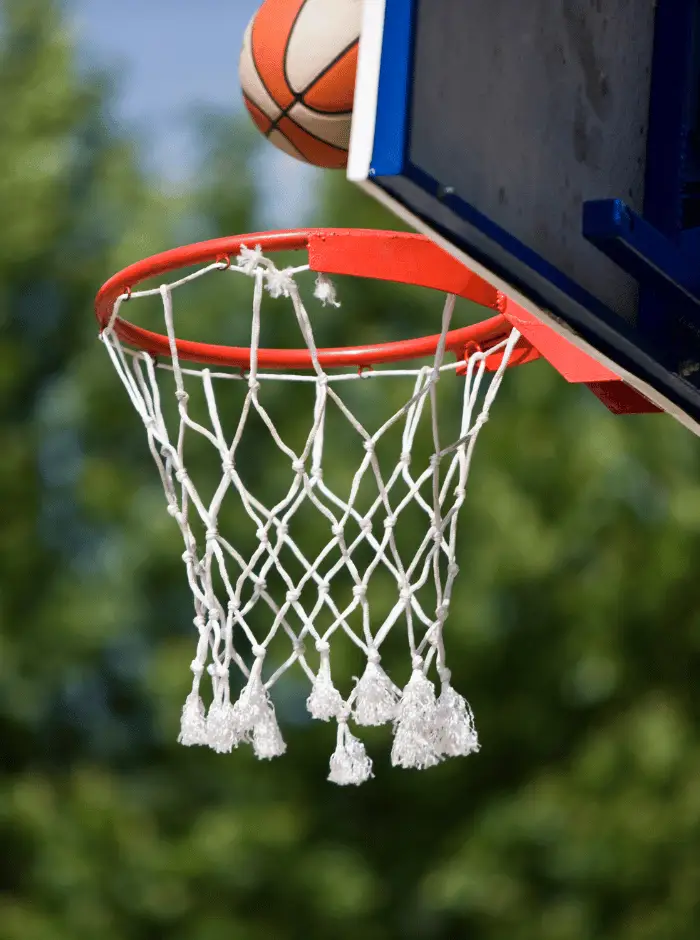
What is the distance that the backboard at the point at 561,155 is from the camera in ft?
4.21

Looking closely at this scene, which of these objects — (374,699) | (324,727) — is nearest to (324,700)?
(374,699)

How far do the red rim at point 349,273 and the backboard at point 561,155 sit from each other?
429 mm

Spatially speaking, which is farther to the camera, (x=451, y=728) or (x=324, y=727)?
(x=324, y=727)

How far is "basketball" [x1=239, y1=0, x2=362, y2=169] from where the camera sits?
201 centimetres

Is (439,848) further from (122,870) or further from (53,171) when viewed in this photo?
(53,171)

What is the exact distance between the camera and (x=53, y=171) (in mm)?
7434

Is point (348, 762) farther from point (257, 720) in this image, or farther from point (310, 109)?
point (310, 109)

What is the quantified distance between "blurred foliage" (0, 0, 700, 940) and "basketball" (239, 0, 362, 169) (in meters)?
4.34

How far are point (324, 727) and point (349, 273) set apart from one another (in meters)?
4.84

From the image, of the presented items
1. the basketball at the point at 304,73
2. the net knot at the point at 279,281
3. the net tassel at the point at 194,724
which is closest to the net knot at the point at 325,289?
the net knot at the point at 279,281

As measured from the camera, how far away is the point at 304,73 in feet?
6.69

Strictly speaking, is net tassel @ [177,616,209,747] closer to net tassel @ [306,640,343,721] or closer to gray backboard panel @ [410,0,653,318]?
net tassel @ [306,640,343,721]

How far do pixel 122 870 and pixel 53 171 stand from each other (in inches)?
149

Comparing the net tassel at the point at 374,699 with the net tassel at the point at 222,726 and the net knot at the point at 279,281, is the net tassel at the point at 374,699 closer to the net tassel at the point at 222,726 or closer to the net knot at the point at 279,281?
the net tassel at the point at 222,726
